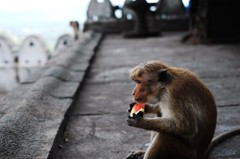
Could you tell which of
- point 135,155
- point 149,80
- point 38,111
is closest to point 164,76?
point 149,80

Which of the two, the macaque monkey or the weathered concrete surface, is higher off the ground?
the macaque monkey

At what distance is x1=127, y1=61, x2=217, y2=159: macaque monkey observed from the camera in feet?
7.91

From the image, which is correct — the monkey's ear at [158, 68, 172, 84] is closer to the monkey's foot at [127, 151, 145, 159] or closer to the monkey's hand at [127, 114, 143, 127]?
the monkey's hand at [127, 114, 143, 127]

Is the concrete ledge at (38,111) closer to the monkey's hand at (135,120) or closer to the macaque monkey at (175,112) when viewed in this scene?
the monkey's hand at (135,120)

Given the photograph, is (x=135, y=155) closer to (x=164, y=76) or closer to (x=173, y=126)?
(x=173, y=126)

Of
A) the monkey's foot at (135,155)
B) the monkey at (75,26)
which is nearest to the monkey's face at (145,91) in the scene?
the monkey's foot at (135,155)

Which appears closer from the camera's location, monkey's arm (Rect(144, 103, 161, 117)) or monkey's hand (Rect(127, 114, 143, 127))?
monkey's hand (Rect(127, 114, 143, 127))

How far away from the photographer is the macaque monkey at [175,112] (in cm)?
241

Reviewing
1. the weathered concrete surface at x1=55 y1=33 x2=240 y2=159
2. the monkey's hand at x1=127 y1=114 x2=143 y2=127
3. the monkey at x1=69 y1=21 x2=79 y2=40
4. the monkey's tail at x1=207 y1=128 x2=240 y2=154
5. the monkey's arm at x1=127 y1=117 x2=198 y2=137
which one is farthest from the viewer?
the monkey at x1=69 y1=21 x2=79 y2=40

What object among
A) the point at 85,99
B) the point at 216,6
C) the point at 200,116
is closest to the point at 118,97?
the point at 85,99

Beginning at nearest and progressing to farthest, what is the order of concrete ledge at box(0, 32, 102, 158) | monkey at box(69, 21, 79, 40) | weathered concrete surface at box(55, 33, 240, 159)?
concrete ledge at box(0, 32, 102, 158) < weathered concrete surface at box(55, 33, 240, 159) < monkey at box(69, 21, 79, 40)

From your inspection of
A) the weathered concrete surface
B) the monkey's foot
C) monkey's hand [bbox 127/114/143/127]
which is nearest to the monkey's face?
monkey's hand [bbox 127/114/143/127]

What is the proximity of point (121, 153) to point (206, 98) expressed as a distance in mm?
868

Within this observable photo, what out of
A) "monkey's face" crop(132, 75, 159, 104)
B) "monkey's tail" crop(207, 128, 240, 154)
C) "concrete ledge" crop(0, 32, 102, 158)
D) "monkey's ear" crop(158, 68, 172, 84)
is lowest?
"monkey's tail" crop(207, 128, 240, 154)
